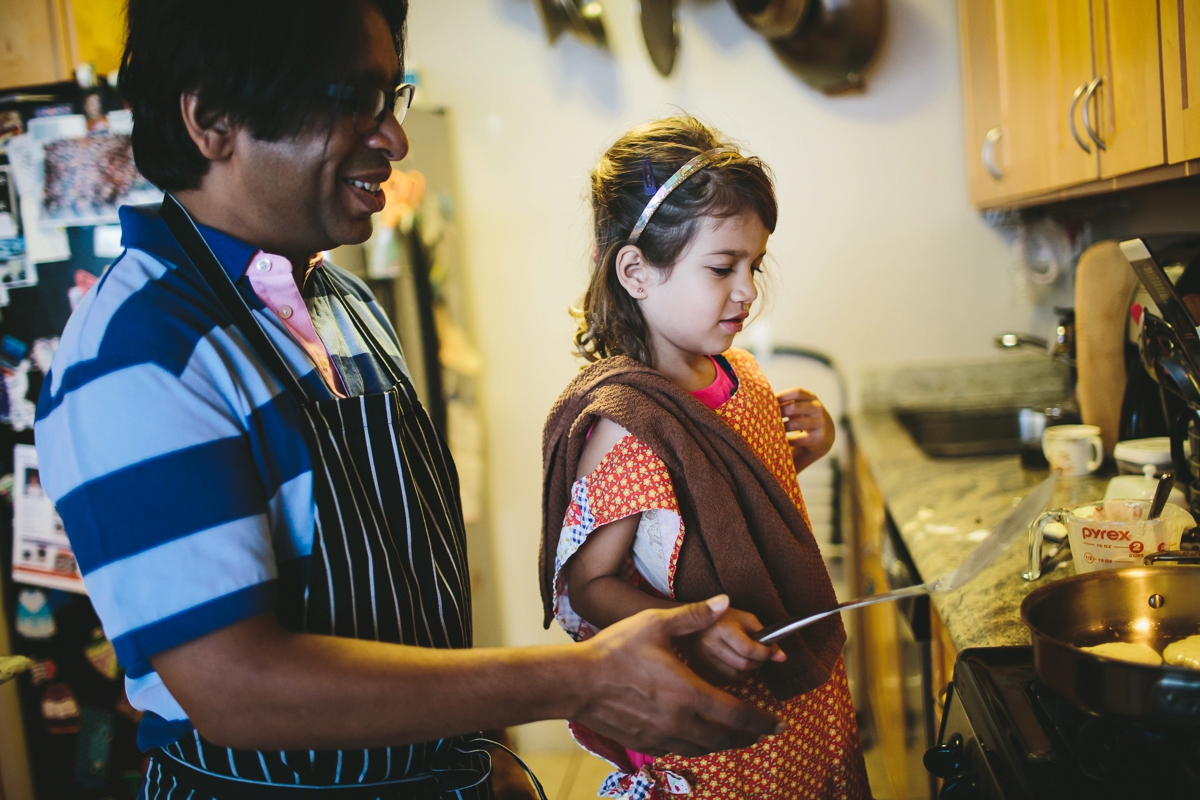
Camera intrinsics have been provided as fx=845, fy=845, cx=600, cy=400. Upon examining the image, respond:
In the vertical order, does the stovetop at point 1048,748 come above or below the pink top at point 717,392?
below

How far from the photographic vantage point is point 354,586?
0.78 metres

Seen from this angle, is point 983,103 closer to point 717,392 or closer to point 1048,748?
point 717,392

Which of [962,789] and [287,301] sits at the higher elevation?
[287,301]

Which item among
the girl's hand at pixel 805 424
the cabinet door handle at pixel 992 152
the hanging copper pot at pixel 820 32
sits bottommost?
the girl's hand at pixel 805 424

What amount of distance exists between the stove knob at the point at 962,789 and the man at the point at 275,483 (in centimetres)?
18

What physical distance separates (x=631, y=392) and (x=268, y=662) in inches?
21.4

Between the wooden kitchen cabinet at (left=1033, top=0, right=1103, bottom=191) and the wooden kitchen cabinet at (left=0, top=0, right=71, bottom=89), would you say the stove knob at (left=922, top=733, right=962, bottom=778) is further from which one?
the wooden kitchen cabinet at (left=0, top=0, right=71, bottom=89)

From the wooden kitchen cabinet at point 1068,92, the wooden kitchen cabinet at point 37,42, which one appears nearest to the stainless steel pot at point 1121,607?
the wooden kitchen cabinet at point 1068,92

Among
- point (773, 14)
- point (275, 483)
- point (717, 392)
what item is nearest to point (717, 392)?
point (717, 392)

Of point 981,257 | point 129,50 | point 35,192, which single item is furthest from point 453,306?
point 129,50

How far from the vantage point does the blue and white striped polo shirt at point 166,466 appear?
63 centimetres

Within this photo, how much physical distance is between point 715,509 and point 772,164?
1.83 m

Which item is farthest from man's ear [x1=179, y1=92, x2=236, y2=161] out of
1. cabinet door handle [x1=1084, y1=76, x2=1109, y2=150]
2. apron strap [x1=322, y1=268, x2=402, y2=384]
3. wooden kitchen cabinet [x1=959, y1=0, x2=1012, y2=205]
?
wooden kitchen cabinet [x1=959, y1=0, x2=1012, y2=205]

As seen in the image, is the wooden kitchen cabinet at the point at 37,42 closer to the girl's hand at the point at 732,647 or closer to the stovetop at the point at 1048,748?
the girl's hand at the point at 732,647
